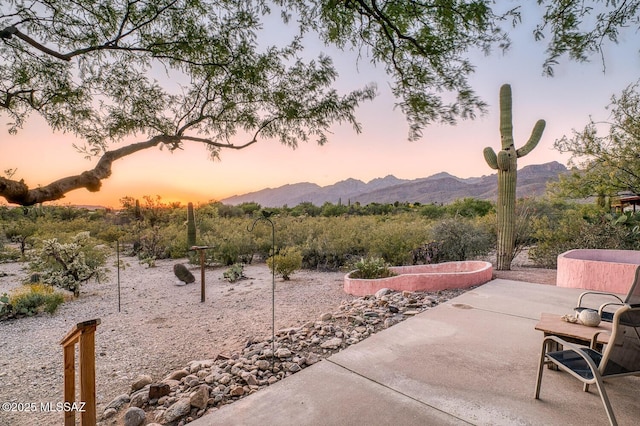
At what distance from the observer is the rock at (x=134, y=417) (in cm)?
255

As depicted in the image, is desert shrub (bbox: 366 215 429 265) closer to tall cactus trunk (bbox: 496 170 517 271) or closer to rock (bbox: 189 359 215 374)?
tall cactus trunk (bbox: 496 170 517 271)

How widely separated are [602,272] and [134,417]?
7.63m

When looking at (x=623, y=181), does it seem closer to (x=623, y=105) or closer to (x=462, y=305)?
(x=623, y=105)

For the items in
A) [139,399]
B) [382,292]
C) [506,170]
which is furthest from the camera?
[506,170]

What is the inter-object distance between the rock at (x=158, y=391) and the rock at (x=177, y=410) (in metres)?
0.43

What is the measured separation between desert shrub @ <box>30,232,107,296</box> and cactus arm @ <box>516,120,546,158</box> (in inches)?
472

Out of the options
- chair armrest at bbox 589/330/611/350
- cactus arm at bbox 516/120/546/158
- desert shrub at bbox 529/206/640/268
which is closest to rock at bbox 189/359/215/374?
chair armrest at bbox 589/330/611/350

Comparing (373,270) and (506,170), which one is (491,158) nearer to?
(506,170)

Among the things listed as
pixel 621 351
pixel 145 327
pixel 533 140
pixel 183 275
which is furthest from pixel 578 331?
pixel 183 275

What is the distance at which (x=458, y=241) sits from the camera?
8898mm

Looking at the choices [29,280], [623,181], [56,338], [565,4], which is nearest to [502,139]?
[623,181]

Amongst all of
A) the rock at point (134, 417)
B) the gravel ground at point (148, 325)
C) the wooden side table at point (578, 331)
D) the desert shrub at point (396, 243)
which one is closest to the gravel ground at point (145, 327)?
the gravel ground at point (148, 325)

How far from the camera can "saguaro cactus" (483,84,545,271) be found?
8.06 metres

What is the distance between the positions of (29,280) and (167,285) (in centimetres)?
344
